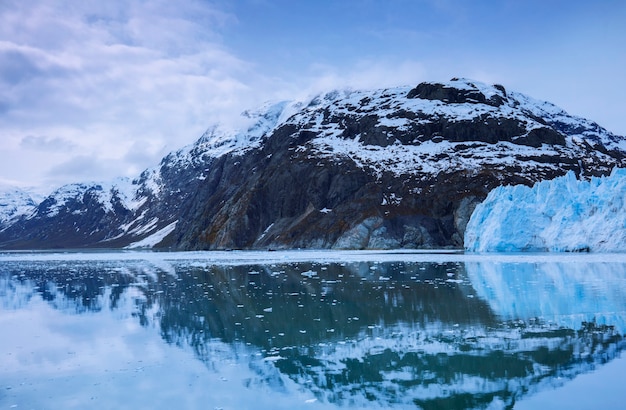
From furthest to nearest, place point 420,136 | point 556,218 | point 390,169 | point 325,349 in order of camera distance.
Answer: point 420,136 < point 390,169 < point 556,218 < point 325,349

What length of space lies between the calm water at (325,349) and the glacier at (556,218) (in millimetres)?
35141

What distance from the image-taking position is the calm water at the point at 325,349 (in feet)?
35.1

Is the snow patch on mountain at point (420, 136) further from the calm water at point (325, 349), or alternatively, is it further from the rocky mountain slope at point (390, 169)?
the calm water at point (325, 349)

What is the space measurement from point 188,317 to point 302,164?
400ft

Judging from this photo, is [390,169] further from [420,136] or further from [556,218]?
[556,218]

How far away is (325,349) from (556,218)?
60.1 metres

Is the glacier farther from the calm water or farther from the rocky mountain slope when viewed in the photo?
the calm water

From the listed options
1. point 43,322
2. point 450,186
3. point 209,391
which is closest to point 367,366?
point 209,391

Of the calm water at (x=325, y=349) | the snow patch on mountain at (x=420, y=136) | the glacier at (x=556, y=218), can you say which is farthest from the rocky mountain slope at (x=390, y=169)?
the calm water at (x=325, y=349)

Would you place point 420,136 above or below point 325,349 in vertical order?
above

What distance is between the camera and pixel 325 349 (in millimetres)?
14773

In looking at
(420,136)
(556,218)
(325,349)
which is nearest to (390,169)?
(420,136)

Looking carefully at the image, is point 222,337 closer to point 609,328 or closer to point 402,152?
point 609,328

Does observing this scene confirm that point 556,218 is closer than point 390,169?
Yes
